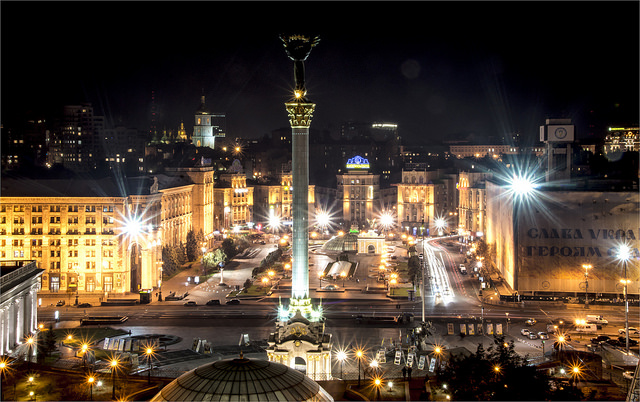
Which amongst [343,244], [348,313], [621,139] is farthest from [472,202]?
[348,313]

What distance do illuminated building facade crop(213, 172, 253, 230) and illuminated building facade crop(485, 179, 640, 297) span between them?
232 feet

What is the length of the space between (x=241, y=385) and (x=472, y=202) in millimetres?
116596

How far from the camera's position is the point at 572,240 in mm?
77125

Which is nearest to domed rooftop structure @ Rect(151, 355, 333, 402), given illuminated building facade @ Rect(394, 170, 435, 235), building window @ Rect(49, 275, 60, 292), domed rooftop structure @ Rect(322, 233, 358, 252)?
building window @ Rect(49, 275, 60, 292)

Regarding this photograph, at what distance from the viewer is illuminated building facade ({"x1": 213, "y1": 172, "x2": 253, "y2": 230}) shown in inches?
5458

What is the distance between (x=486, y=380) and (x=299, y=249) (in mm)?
21631

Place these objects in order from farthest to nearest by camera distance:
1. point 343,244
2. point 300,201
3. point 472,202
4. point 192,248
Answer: point 472,202
point 343,244
point 192,248
point 300,201

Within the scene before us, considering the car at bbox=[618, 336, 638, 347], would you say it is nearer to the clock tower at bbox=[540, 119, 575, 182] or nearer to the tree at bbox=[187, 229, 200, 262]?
the clock tower at bbox=[540, 119, 575, 182]

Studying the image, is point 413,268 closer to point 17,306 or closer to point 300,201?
point 300,201

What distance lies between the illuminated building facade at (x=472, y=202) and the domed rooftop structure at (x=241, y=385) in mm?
107871

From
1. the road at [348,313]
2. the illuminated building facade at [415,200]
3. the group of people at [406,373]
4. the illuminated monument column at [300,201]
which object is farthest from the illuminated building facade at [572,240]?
the illuminated building facade at [415,200]

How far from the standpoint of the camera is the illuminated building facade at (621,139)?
152 meters

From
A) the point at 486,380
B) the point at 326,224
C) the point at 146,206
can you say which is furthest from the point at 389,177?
the point at 486,380

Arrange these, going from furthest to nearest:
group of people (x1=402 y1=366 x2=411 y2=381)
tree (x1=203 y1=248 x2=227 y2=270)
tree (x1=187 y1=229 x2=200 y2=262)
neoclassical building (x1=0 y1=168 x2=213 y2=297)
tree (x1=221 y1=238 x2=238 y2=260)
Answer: tree (x1=221 y1=238 x2=238 y2=260), tree (x1=187 y1=229 x2=200 y2=262), tree (x1=203 y1=248 x2=227 y2=270), neoclassical building (x1=0 y1=168 x2=213 y2=297), group of people (x1=402 y1=366 x2=411 y2=381)
